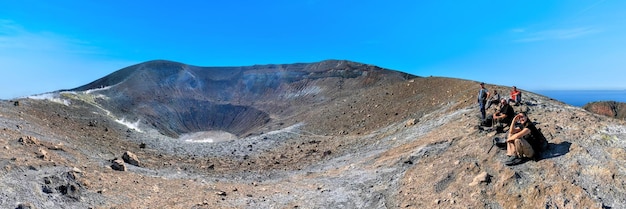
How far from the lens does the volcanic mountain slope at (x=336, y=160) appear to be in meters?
9.88

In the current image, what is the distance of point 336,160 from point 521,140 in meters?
9.94

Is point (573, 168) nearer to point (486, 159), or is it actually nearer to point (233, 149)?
point (486, 159)

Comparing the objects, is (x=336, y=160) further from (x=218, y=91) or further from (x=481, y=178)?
(x=218, y=91)

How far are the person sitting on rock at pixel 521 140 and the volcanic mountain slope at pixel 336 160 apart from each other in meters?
0.34

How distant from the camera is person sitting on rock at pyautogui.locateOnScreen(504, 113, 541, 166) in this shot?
10.4 m

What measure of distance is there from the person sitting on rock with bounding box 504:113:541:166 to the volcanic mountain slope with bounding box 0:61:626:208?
0.34 m

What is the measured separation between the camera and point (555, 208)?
864 cm

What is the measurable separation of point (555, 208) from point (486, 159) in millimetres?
2969

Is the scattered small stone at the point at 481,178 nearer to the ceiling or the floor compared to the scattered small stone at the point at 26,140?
nearer to the floor

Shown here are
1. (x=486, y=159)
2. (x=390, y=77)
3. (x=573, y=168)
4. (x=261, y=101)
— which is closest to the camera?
(x=573, y=168)

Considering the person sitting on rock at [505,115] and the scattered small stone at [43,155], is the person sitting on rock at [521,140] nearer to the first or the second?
the person sitting on rock at [505,115]

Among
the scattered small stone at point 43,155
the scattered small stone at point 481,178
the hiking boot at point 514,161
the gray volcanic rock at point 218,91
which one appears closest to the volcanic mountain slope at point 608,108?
the gray volcanic rock at point 218,91

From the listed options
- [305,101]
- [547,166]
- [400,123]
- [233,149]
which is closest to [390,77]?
[305,101]

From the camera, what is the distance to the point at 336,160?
1912cm
